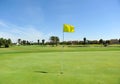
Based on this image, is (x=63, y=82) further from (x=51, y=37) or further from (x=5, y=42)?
(x=51, y=37)

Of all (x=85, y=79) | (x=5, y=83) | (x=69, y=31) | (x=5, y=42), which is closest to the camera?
(x=5, y=83)

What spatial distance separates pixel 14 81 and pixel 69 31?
13.4ft

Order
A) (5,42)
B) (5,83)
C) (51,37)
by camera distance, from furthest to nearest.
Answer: (51,37) → (5,42) → (5,83)

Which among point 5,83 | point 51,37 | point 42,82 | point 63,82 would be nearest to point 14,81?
point 5,83

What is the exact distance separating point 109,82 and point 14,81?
3.88m

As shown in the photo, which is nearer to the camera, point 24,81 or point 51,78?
point 24,81

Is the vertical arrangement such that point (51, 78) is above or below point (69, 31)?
below

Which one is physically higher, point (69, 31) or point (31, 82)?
point (69, 31)

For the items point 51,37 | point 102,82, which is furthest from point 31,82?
point 51,37

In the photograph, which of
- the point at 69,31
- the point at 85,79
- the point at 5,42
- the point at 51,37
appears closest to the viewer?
the point at 85,79

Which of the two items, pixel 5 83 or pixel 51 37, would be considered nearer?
pixel 5 83

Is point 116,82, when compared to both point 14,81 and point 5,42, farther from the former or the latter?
point 5,42

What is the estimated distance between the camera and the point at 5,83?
7480 mm

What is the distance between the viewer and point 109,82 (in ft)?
24.6
